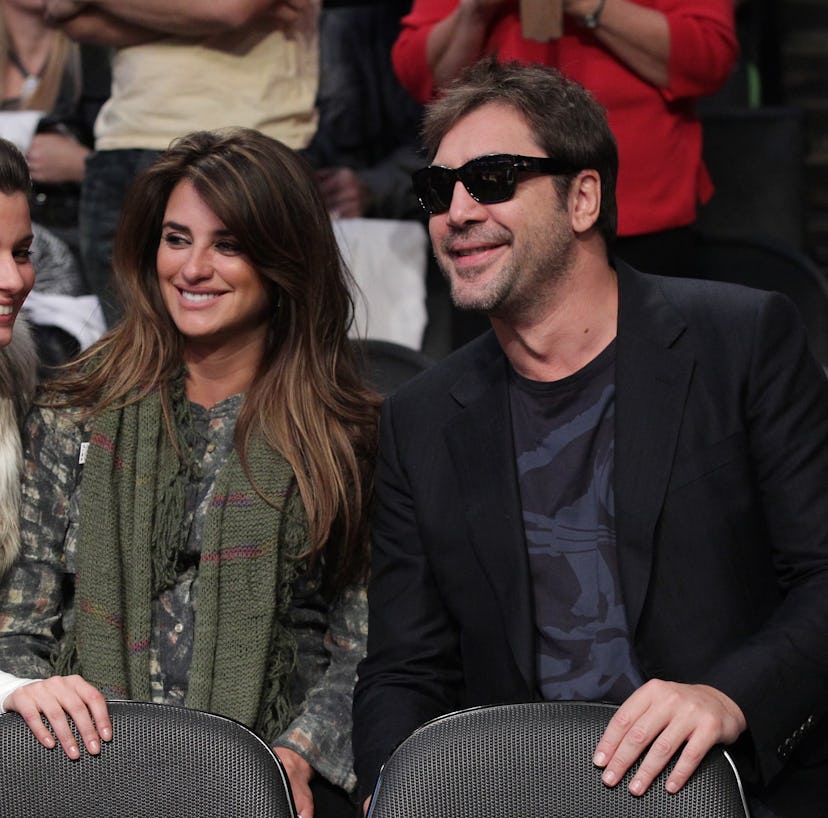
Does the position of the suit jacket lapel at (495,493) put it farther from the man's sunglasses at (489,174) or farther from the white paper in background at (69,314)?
the white paper in background at (69,314)

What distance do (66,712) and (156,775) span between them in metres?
0.17

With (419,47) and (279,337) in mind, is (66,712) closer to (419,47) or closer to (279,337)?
(279,337)

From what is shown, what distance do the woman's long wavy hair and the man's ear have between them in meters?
0.48

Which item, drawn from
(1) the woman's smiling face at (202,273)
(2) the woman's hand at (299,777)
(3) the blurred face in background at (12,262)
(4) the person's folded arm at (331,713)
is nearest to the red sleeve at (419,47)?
(1) the woman's smiling face at (202,273)

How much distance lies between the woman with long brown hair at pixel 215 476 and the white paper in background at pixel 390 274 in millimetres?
1126

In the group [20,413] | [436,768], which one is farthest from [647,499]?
[20,413]

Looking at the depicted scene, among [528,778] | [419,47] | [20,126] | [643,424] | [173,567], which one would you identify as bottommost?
[528,778]

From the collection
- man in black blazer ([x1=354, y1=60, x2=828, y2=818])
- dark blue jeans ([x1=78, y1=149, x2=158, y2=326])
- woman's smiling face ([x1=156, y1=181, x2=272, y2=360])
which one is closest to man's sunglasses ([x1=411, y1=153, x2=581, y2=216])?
man in black blazer ([x1=354, y1=60, x2=828, y2=818])

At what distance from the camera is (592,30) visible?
3252 millimetres

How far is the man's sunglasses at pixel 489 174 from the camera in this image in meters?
2.41

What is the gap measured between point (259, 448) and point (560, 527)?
57cm

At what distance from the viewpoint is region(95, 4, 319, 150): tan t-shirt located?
353 cm

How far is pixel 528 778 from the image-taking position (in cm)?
184

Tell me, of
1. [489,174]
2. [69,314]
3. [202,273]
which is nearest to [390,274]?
[69,314]
